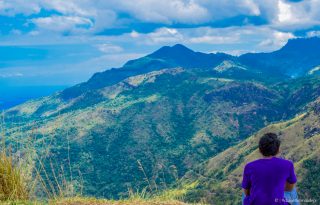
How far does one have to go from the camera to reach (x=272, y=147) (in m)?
8.52

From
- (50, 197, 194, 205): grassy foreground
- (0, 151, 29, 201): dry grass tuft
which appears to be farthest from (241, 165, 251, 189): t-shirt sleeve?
(0, 151, 29, 201): dry grass tuft

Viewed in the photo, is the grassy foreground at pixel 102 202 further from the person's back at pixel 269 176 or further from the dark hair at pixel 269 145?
the dark hair at pixel 269 145

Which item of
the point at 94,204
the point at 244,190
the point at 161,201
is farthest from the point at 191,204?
the point at 244,190

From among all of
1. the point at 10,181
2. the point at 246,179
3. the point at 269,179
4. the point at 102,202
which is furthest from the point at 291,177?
the point at 10,181

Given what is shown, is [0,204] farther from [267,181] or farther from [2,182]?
[267,181]

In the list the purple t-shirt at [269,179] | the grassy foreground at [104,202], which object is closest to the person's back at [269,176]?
the purple t-shirt at [269,179]

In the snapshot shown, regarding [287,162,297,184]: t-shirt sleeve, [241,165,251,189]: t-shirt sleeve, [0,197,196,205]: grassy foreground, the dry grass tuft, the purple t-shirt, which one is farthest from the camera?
[0,197,196,205]: grassy foreground

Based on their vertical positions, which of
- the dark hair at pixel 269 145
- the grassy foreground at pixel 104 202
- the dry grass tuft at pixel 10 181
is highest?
the dark hair at pixel 269 145

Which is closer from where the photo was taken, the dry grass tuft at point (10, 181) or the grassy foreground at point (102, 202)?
the dry grass tuft at point (10, 181)

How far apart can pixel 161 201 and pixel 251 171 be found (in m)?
4.85

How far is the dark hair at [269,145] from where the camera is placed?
28.0 feet

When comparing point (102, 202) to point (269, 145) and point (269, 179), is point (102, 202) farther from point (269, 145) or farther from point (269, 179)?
point (269, 145)

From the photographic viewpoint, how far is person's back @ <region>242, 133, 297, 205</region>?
834 centimetres

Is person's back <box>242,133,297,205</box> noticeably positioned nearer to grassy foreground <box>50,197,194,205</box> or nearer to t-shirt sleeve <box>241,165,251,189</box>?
t-shirt sleeve <box>241,165,251,189</box>
